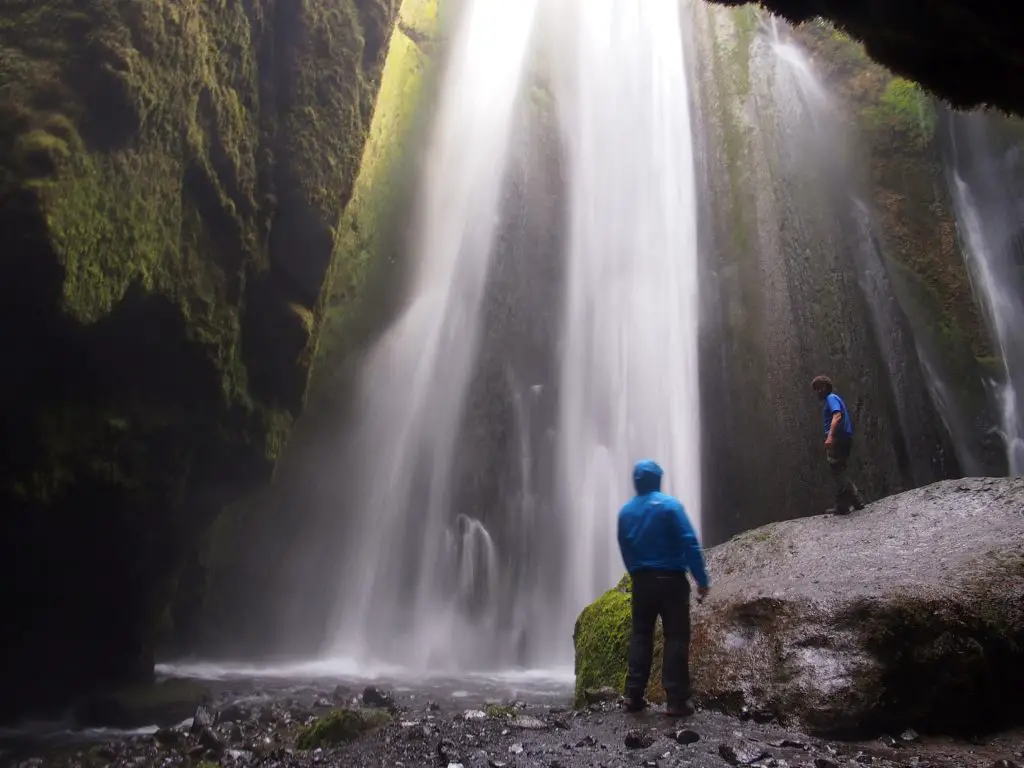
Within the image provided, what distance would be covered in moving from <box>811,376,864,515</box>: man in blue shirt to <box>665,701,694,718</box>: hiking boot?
4.14 meters

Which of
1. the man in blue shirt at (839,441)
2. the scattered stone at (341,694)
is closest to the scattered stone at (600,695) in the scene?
the man in blue shirt at (839,441)

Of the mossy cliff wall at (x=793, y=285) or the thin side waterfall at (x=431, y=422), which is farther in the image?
the thin side waterfall at (x=431, y=422)


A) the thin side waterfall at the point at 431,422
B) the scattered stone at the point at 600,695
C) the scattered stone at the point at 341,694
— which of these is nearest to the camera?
the scattered stone at the point at 600,695

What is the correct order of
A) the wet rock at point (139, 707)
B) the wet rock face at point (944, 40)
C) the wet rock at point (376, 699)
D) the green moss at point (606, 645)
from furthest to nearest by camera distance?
the wet rock at point (139, 707) → the wet rock at point (376, 699) → the green moss at point (606, 645) → the wet rock face at point (944, 40)

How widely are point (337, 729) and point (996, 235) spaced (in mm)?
21252

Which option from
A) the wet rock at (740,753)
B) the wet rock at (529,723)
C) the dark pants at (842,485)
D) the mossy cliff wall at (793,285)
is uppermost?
the mossy cliff wall at (793,285)

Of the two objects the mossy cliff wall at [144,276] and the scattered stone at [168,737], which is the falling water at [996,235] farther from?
the scattered stone at [168,737]

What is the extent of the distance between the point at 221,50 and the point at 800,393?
1306cm

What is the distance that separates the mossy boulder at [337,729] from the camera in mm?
6590

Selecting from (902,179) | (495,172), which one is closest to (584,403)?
(495,172)

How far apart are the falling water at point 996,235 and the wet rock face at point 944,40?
1474 cm

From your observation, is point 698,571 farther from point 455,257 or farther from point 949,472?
point 455,257

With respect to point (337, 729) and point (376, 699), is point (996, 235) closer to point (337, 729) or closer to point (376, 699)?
point (376, 699)

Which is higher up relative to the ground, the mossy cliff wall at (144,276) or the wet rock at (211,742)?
the mossy cliff wall at (144,276)
